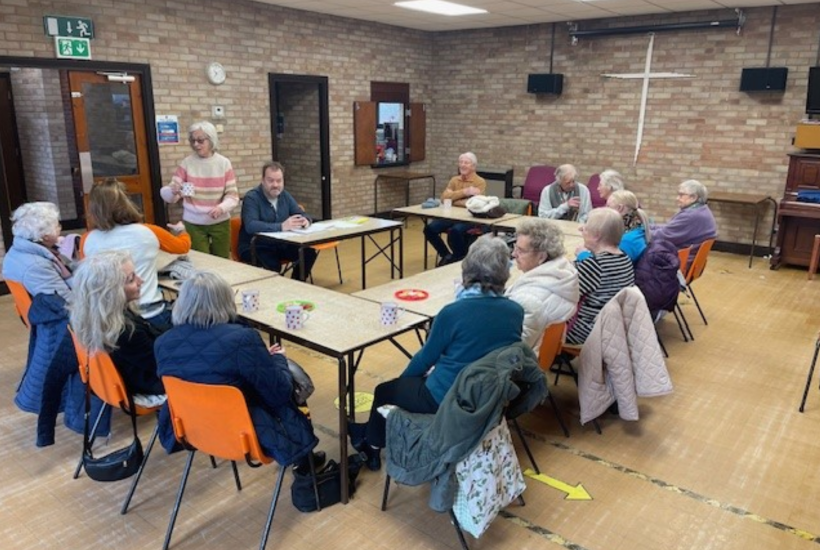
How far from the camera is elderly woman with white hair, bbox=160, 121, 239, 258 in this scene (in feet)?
16.4

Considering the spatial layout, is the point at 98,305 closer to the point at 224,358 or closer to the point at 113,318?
the point at 113,318

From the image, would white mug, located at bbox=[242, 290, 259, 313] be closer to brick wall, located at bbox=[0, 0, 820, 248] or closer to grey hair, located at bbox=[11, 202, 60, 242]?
grey hair, located at bbox=[11, 202, 60, 242]

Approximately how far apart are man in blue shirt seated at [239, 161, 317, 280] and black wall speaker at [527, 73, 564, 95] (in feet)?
15.1

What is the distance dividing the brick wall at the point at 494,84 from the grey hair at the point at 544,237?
4.77 m

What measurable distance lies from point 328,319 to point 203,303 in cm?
81

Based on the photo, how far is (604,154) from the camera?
8.38 m

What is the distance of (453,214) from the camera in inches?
236

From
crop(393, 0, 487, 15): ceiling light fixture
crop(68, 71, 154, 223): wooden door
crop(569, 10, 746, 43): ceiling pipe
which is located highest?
crop(393, 0, 487, 15): ceiling light fixture

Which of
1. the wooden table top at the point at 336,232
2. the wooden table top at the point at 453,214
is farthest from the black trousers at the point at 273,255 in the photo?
the wooden table top at the point at 453,214

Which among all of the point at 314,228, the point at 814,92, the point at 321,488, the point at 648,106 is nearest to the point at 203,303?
the point at 321,488

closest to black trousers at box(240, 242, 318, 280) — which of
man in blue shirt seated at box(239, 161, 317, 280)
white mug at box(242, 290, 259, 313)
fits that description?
man in blue shirt seated at box(239, 161, 317, 280)

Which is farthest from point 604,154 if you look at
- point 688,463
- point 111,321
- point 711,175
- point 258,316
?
point 111,321

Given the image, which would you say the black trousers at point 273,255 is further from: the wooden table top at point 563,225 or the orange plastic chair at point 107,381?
the orange plastic chair at point 107,381

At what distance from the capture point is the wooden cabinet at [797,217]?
6.44 meters
